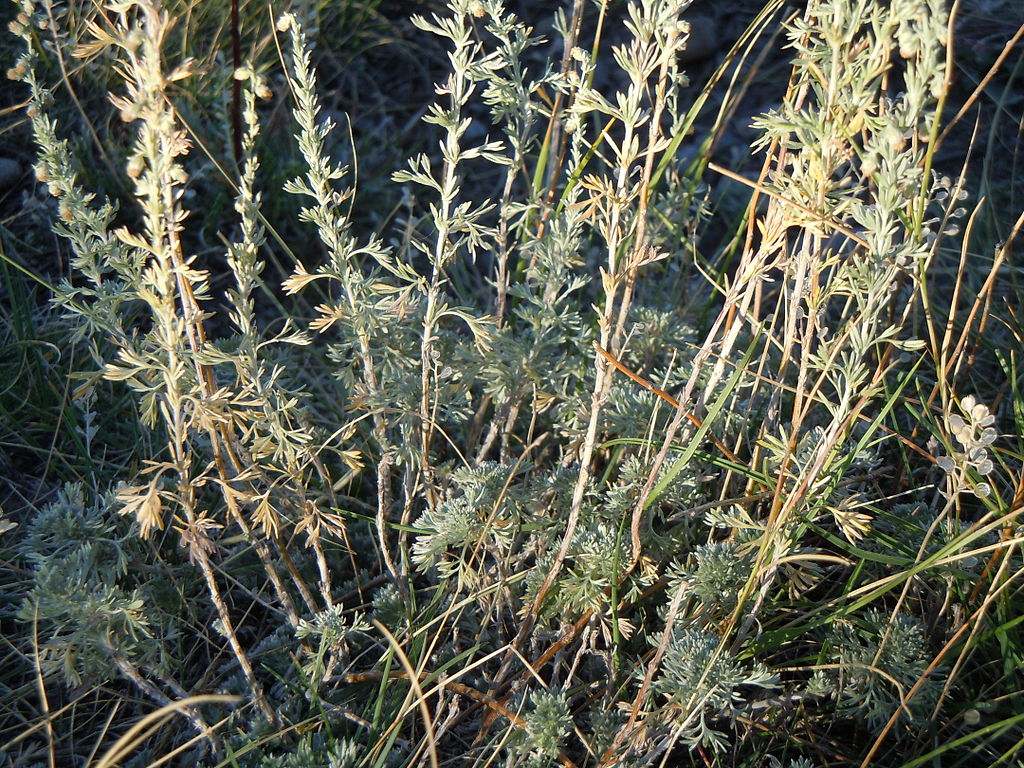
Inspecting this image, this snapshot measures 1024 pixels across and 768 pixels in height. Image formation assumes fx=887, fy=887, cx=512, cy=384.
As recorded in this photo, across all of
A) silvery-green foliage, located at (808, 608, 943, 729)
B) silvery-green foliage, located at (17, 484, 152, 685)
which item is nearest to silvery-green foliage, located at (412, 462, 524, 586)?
silvery-green foliage, located at (17, 484, 152, 685)

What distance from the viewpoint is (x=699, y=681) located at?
1503mm

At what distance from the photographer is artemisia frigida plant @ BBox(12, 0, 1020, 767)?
1.41m

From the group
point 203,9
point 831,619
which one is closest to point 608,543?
point 831,619

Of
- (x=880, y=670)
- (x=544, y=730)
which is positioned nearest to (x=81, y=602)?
(x=544, y=730)

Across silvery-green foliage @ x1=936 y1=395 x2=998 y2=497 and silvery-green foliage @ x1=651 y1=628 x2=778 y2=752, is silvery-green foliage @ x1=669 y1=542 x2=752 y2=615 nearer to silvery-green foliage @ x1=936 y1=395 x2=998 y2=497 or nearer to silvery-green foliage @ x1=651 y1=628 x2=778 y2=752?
silvery-green foliage @ x1=651 y1=628 x2=778 y2=752

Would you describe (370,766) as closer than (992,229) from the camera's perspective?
Yes

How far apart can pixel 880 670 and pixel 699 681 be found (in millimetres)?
334

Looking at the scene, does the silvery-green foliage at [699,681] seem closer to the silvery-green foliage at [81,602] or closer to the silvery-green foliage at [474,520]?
the silvery-green foliage at [474,520]

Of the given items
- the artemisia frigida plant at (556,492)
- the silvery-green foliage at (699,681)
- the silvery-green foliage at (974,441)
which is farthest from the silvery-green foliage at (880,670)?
the silvery-green foliage at (974,441)

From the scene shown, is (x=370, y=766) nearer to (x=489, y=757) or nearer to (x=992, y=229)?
(x=489, y=757)

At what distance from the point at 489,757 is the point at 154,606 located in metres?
0.74

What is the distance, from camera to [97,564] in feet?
5.59

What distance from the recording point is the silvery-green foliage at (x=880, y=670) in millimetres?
1616

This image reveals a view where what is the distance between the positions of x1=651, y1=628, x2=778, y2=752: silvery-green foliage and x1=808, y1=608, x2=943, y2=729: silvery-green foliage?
0.18 meters
